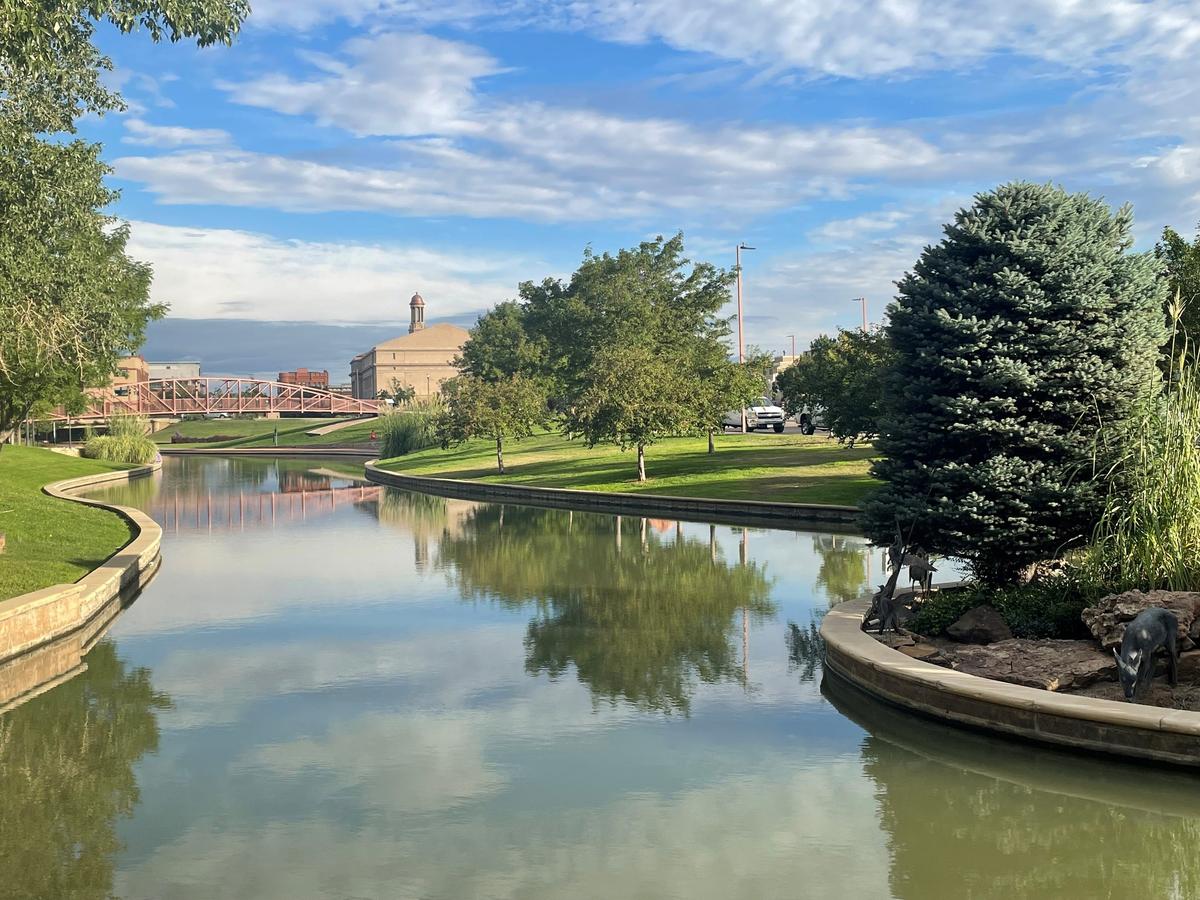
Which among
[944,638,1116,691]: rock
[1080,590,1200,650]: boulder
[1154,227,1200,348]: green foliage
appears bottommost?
[944,638,1116,691]: rock

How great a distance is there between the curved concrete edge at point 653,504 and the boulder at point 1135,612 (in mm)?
13738

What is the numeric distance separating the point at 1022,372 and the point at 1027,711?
5015 mm

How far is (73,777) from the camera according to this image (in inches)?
396

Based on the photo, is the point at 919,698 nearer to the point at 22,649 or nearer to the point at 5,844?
the point at 5,844

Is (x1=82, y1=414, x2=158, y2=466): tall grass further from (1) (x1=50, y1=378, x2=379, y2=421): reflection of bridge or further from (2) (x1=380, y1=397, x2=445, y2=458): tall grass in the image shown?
(1) (x1=50, y1=378, x2=379, y2=421): reflection of bridge

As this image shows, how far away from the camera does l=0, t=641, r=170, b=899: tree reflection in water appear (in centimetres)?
783

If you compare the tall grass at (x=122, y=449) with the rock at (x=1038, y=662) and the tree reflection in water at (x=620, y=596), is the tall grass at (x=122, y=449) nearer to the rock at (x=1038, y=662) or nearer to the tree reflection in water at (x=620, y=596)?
the tree reflection in water at (x=620, y=596)

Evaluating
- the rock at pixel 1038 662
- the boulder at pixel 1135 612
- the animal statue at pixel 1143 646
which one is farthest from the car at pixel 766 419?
the animal statue at pixel 1143 646

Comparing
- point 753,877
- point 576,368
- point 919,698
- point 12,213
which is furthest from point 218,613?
point 576,368

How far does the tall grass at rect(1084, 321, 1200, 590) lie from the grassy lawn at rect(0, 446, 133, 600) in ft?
48.8

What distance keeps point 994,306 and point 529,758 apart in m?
8.58

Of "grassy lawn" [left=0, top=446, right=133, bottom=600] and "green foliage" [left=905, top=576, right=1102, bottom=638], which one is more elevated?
"green foliage" [left=905, top=576, right=1102, bottom=638]

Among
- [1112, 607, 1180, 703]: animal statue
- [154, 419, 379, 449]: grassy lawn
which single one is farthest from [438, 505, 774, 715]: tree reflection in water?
[154, 419, 379, 449]: grassy lawn

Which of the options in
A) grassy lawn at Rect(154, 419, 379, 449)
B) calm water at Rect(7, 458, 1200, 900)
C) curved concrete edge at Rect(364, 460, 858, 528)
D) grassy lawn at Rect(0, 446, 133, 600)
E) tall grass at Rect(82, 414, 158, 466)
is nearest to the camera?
calm water at Rect(7, 458, 1200, 900)
